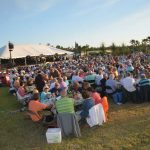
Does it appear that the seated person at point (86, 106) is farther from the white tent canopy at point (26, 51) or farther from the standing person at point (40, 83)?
the white tent canopy at point (26, 51)

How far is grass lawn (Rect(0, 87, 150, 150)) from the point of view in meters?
Answer: 6.85

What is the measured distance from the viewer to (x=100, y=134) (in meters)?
7.58

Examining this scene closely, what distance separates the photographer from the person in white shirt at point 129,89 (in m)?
10.7

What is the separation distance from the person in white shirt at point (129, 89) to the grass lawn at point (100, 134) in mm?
613

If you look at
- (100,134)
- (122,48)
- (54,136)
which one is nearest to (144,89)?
(100,134)

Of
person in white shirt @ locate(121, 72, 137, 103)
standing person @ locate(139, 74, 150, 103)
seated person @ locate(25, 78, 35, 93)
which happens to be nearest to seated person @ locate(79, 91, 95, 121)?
person in white shirt @ locate(121, 72, 137, 103)

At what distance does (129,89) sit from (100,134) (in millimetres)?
3584

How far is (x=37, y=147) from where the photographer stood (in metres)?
7.09

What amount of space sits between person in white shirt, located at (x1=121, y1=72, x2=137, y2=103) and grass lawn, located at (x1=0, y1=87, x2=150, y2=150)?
0.61 metres

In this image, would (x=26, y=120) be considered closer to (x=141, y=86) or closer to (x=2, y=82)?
(x=141, y=86)

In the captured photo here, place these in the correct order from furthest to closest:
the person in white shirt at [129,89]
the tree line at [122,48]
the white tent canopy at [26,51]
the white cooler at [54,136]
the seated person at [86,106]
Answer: the tree line at [122,48]
the white tent canopy at [26,51]
the person in white shirt at [129,89]
the seated person at [86,106]
the white cooler at [54,136]

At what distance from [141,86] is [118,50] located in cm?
4025

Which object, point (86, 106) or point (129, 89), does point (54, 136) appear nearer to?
point (86, 106)

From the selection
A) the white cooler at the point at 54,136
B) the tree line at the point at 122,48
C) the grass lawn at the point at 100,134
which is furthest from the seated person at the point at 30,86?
the tree line at the point at 122,48
